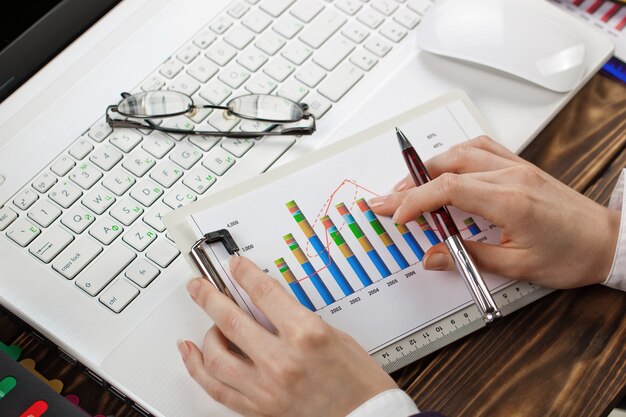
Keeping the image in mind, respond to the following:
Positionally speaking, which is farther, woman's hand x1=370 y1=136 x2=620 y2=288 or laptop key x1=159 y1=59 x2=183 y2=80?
laptop key x1=159 y1=59 x2=183 y2=80

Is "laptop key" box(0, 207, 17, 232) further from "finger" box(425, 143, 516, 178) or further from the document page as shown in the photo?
"finger" box(425, 143, 516, 178)

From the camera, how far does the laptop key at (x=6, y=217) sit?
663mm

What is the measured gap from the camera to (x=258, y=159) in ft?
2.32

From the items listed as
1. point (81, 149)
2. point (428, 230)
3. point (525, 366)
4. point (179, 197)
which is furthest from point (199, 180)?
point (525, 366)

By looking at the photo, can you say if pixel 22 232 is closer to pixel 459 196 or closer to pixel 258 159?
pixel 258 159

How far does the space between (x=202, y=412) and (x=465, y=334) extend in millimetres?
241

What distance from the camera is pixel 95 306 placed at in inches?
24.5

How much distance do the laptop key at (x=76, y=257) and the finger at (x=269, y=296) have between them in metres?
0.15

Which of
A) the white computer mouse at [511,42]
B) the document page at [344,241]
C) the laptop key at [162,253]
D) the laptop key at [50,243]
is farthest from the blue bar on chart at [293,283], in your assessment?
the white computer mouse at [511,42]

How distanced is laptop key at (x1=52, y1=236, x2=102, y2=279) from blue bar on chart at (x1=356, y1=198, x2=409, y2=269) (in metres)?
0.25

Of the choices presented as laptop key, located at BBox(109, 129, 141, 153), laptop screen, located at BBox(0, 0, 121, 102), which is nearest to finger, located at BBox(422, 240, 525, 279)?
laptop key, located at BBox(109, 129, 141, 153)

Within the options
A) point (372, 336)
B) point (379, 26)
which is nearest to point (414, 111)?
point (379, 26)

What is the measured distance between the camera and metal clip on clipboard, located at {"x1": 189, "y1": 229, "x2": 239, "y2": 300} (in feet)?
1.92

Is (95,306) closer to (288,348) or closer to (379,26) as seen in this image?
(288,348)
